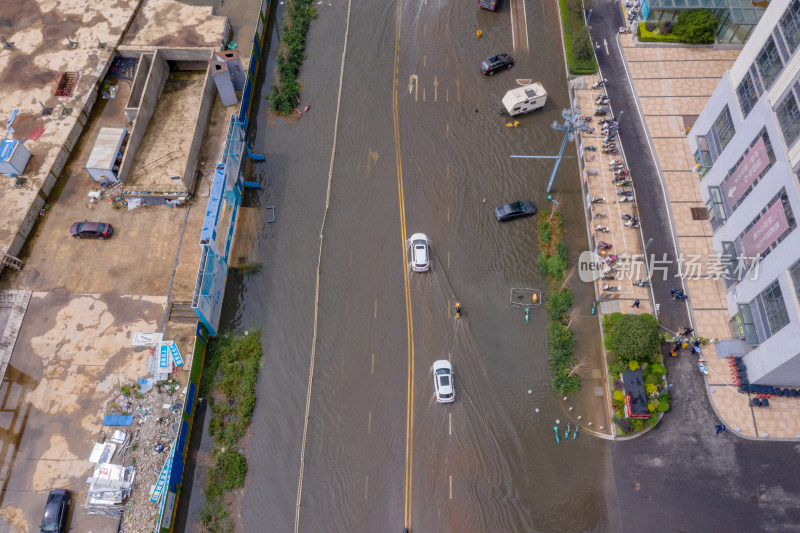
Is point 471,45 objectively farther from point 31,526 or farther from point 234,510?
point 31,526

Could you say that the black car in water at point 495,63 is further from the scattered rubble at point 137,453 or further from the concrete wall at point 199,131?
the scattered rubble at point 137,453

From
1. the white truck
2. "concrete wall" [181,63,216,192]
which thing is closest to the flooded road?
the white truck

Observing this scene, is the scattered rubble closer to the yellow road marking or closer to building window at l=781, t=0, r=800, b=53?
the yellow road marking

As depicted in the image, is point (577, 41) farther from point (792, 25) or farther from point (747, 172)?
point (747, 172)

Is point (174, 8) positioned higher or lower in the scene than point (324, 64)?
higher

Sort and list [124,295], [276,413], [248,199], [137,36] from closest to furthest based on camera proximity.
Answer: [276,413]
[124,295]
[248,199]
[137,36]

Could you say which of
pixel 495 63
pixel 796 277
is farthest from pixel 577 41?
pixel 796 277

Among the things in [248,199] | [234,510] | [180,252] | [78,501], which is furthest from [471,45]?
[78,501]
